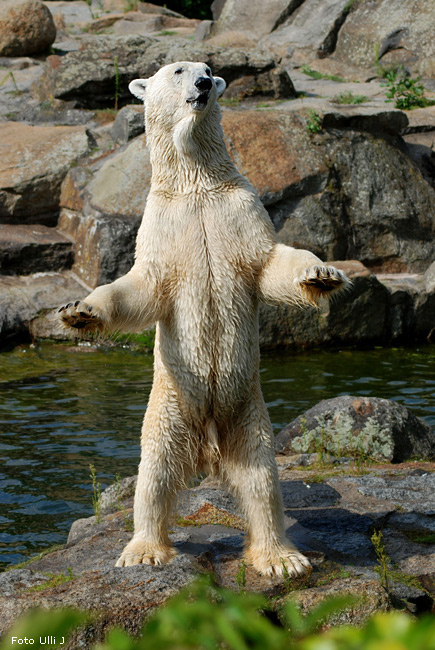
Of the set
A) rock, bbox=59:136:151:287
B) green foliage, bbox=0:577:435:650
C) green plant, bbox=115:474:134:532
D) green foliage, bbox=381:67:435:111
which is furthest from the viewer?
green foliage, bbox=381:67:435:111

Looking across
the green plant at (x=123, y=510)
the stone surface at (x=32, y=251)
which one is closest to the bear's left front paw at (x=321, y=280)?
the green plant at (x=123, y=510)

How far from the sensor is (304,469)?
6.07m

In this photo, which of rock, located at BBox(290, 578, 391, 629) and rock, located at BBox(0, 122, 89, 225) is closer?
rock, located at BBox(290, 578, 391, 629)

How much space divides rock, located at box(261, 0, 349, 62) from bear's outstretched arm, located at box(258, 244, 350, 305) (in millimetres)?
19110

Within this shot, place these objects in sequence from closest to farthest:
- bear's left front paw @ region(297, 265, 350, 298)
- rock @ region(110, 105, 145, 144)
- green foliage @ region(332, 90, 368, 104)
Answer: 1. bear's left front paw @ region(297, 265, 350, 298)
2. rock @ region(110, 105, 145, 144)
3. green foliage @ region(332, 90, 368, 104)

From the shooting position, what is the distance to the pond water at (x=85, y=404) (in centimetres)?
595

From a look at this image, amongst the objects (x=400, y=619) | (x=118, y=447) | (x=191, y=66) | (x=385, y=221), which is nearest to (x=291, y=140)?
(x=385, y=221)

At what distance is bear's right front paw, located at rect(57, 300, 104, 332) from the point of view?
10.6ft

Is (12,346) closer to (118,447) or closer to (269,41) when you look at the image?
(118,447)

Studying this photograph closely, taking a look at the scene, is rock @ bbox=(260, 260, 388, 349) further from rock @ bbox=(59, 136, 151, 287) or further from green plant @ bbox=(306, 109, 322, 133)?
green plant @ bbox=(306, 109, 322, 133)

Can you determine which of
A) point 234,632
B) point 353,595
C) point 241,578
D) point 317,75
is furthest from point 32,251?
point 234,632

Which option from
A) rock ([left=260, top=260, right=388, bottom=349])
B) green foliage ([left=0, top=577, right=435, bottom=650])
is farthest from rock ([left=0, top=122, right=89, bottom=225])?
green foliage ([left=0, top=577, right=435, bottom=650])

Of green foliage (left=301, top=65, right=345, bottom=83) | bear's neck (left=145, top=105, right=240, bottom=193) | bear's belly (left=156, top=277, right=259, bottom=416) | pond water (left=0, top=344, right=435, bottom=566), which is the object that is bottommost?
pond water (left=0, top=344, right=435, bottom=566)

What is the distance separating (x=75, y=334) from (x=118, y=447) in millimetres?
3972
